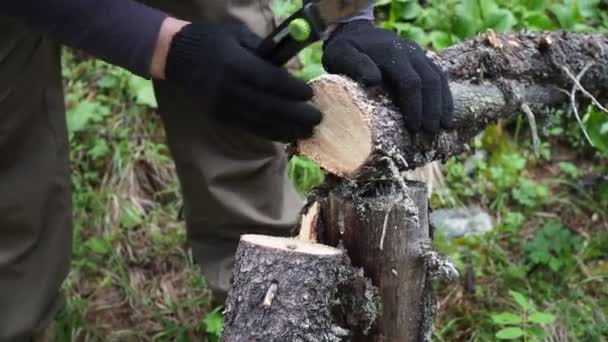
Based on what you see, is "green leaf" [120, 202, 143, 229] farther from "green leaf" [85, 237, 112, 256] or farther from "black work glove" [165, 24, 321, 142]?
"black work glove" [165, 24, 321, 142]

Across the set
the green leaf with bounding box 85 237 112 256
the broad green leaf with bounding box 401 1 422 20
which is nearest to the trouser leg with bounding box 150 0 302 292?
the green leaf with bounding box 85 237 112 256

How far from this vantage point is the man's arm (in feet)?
5.74

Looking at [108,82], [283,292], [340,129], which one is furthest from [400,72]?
[108,82]

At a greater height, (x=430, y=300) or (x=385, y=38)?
(x=385, y=38)

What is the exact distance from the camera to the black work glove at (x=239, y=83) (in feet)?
5.45

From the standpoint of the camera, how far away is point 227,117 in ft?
5.75

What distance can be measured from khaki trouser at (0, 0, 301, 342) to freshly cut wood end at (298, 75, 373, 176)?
803 millimetres

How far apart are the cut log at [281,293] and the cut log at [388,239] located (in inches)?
5.1

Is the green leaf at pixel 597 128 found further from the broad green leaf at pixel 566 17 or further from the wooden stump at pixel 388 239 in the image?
the wooden stump at pixel 388 239

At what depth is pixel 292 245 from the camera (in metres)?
1.59

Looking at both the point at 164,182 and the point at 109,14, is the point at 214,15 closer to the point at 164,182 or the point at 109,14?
the point at 109,14

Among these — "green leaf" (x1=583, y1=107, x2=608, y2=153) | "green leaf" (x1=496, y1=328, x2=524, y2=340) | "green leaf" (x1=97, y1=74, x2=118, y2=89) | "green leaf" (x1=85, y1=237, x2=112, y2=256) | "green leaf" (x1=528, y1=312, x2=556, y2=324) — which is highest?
"green leaf" (x1=97, y1=74, x2=118, y2=89)

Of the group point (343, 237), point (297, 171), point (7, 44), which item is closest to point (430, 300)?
point (343, 237)

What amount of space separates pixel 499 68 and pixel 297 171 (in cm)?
139
